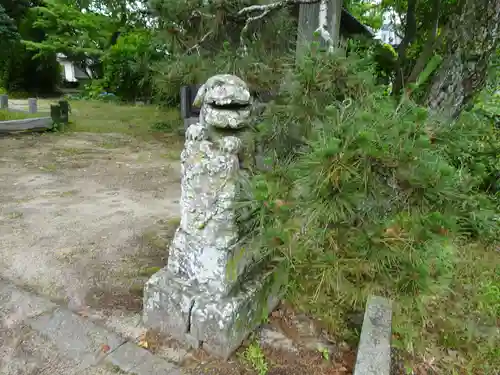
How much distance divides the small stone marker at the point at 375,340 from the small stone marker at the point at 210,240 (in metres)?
0.59

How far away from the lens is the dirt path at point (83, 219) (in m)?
2.49

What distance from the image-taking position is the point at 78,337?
6.27 ft

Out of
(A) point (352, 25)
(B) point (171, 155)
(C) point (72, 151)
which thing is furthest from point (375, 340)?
(C) point (72, 151)

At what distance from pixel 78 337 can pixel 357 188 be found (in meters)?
1.56

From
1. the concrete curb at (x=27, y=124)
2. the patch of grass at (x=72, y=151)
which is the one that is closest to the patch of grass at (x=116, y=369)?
the patch of grass at (x=72, y=151)

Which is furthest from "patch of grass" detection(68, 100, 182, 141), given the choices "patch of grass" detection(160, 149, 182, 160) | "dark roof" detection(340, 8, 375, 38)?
"dark roof" detection(340, 8, 375, 38)

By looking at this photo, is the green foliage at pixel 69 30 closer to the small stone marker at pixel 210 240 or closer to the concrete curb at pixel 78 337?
the concrete curb at pixel 78 337

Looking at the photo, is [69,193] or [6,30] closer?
[69,193]

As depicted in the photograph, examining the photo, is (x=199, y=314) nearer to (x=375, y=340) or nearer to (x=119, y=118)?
(x=375, y=340)

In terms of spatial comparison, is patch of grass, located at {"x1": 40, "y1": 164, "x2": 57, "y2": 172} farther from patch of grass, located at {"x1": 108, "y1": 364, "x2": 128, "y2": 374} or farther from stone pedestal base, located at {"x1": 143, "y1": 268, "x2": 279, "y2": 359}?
patch of grass, located at {"x1": 108, "y1": 364, "x2": 128, "y2": 374}

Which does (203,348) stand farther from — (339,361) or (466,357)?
(466,357)

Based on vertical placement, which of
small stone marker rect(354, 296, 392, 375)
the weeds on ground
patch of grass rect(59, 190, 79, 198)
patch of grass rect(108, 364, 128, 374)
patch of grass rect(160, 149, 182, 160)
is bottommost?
→ patch of grass rect(108, 364, 128, 374)

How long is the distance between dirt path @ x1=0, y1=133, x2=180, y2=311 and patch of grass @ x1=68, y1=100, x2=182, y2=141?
2134 millimetres

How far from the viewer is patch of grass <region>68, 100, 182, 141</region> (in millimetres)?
8632
